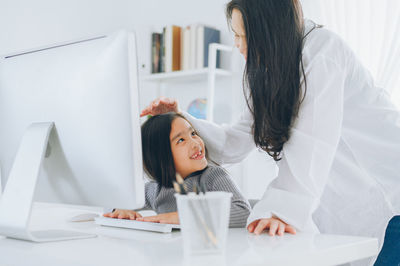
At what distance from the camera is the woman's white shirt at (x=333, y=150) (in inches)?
41.0

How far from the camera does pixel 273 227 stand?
0.97 m

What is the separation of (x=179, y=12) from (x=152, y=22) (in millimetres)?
290

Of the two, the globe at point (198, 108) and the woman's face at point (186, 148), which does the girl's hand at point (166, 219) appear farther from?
the globe at point (198, 108)

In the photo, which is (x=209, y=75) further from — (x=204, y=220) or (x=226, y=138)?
(x=204, y=220)

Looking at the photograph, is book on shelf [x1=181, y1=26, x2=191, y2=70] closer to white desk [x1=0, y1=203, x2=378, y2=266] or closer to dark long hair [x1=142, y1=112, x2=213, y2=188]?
dark long hair [x1=142, y1=112, x2=213, y2=188]

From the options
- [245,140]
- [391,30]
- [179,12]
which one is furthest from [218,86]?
[245,140]

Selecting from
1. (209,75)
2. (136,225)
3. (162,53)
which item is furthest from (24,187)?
(162,53)

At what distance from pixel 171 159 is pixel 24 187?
1.68 ft

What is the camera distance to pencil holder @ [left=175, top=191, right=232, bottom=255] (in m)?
0.65

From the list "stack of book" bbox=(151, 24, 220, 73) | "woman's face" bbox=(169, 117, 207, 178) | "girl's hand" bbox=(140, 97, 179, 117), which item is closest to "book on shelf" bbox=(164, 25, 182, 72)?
"stack of book" bbox=(151, 24, 220, 73)

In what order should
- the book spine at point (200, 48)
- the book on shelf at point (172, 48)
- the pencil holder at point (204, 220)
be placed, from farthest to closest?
the book on shelf at point (172, 48)
the book spine at point (200, 48)
the pencil holder at point (204, 220)

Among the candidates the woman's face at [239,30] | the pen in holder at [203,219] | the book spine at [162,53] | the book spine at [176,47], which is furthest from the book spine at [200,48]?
the pen in holder at [203,219]

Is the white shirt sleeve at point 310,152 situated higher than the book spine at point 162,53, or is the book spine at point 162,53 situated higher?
the white shirt sleeve at point 310,152

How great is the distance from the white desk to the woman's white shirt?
4.5 inches
